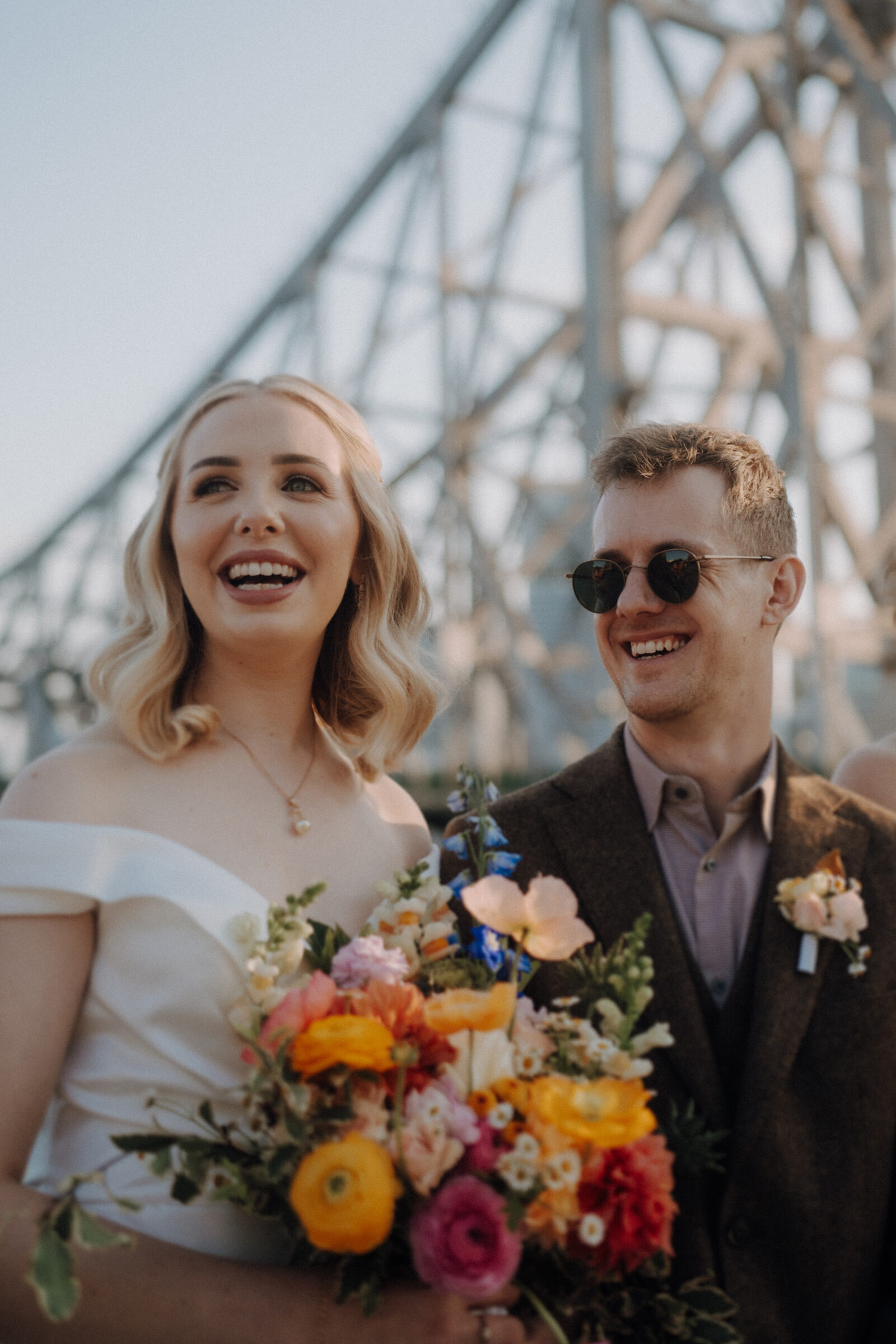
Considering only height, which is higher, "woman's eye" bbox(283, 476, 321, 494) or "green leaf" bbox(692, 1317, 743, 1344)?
"woman's eye" bbox(283, 476, 321, 494)

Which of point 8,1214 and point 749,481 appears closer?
point 8,1214

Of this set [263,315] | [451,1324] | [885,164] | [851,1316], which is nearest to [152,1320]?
[451,1324]

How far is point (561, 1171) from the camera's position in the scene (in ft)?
4.99

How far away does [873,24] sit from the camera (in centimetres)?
1116

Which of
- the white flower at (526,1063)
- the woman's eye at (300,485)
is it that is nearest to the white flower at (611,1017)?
the white flower at (526,1063)

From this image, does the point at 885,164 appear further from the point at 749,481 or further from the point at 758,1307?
the point at 758,1307

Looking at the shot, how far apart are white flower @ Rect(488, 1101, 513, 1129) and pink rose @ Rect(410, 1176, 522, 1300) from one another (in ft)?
0.24

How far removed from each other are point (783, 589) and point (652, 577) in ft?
1.20

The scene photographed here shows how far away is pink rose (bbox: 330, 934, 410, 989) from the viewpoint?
176 cm

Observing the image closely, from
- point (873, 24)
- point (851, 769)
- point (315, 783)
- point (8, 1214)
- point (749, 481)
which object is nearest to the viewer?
point (8, 1214)

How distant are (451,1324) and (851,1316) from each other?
86cm

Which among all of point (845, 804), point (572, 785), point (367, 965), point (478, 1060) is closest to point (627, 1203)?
point (478, 1060)

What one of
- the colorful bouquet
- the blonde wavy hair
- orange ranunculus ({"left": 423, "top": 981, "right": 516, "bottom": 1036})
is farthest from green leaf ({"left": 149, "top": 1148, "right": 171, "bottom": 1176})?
the blonde wavy hair

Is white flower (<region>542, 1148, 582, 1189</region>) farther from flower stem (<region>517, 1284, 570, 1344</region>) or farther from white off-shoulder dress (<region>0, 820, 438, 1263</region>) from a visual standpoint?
white off-shoulder dress (<region>0, 820, 438, 1263</region>)
